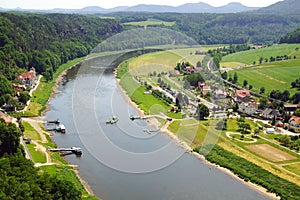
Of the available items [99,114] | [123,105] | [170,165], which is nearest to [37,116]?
[99,114]

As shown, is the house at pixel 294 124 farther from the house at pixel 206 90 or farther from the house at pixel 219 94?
the house at pixel 206 90

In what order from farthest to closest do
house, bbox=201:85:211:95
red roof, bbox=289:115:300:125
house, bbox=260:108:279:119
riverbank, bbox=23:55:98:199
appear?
house, bbox=201:85:211:95
house, bbox=260:108:279:119
red roof, bbox=289:115:300:125
riverbank, bbox=23:55:98:199

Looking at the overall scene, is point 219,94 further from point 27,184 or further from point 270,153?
point 27,184

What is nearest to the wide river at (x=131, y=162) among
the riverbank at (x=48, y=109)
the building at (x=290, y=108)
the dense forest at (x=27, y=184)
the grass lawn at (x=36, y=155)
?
the riverbank at (x=48, y=109)

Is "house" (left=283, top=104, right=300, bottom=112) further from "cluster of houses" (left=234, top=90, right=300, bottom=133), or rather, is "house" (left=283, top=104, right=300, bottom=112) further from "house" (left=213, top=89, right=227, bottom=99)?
"house" (left=213, top=89, right=227, bottom=99)

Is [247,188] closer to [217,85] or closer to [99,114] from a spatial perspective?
[99,114]

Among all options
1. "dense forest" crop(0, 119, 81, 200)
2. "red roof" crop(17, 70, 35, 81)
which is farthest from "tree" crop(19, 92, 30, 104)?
"dense forest" crop(0, 119, 81, 200)

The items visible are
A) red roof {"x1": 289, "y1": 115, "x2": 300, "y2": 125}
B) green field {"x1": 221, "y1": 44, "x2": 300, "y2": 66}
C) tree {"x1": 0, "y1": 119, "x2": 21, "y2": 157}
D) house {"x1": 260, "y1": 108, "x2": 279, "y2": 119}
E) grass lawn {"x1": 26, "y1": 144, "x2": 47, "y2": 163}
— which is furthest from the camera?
green field {"x1": 221, "y1": 44, "x2": 300, "y2": 66}
